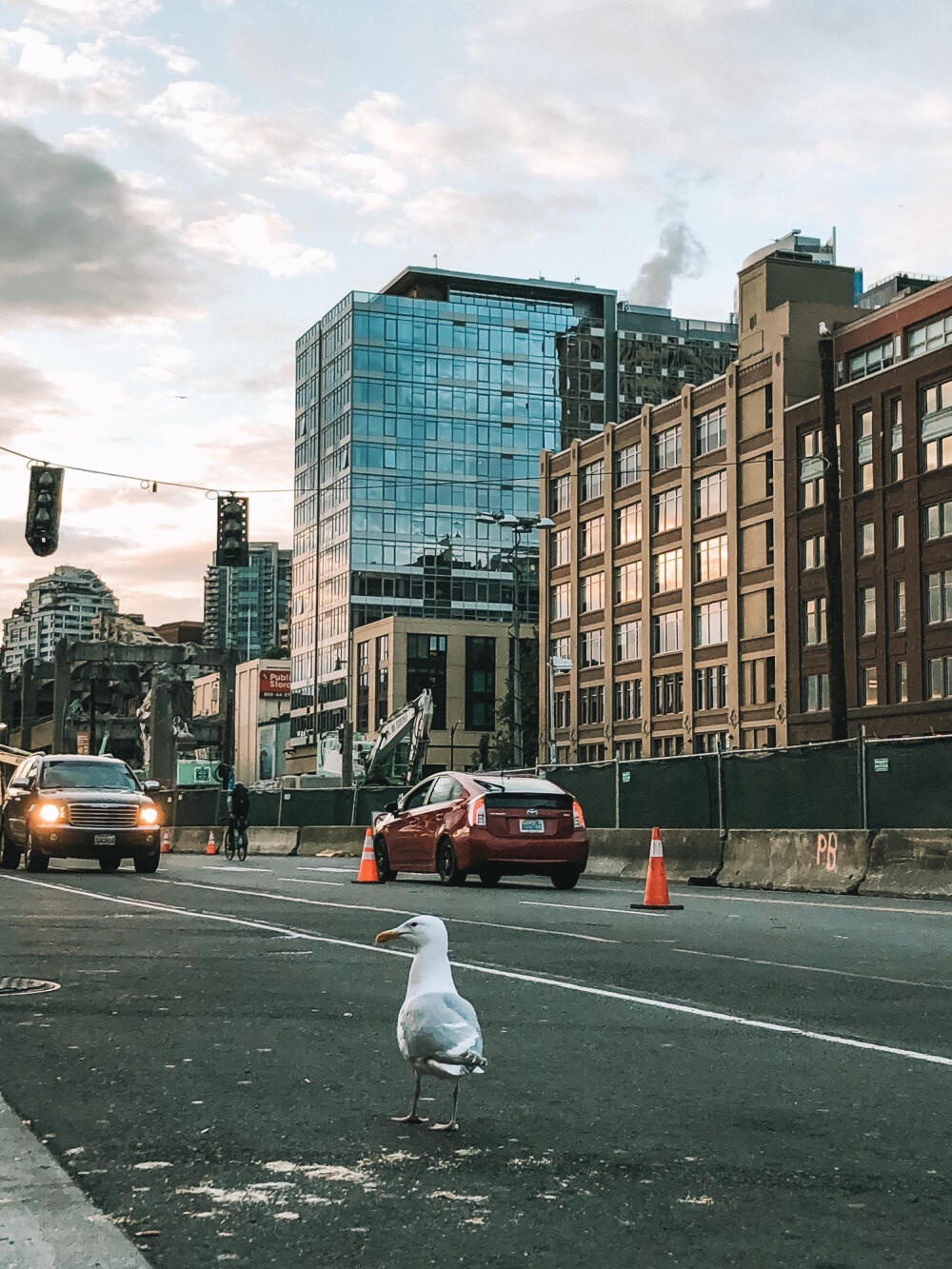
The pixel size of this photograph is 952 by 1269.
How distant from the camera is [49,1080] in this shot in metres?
6.48

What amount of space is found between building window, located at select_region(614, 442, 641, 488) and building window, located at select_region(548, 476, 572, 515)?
5640mm

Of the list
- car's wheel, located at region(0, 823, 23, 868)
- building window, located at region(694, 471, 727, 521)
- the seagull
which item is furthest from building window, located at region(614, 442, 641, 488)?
the seagull

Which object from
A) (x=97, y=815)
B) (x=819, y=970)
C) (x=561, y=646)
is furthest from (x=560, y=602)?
(x=819, y=970)

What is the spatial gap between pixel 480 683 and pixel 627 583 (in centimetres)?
3622

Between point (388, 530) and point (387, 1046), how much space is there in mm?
116415

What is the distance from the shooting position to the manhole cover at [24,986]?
9.26 metres

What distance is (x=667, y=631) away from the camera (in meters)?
80.8

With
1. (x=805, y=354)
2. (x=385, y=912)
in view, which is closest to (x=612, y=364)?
(x=805, y=354)

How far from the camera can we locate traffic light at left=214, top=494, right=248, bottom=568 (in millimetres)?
28297

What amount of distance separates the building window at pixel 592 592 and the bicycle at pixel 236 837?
5258 cm

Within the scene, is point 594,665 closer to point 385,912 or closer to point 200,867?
point 200,867

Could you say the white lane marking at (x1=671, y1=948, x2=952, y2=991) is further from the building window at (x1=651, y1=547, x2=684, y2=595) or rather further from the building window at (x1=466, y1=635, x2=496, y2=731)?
the building window at (x1=466, y1=635, x2=496, y2=731)

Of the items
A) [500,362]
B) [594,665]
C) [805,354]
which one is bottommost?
[594,665]

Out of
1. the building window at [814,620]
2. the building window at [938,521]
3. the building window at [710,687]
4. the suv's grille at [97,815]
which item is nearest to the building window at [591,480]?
the building window at [710,687]
